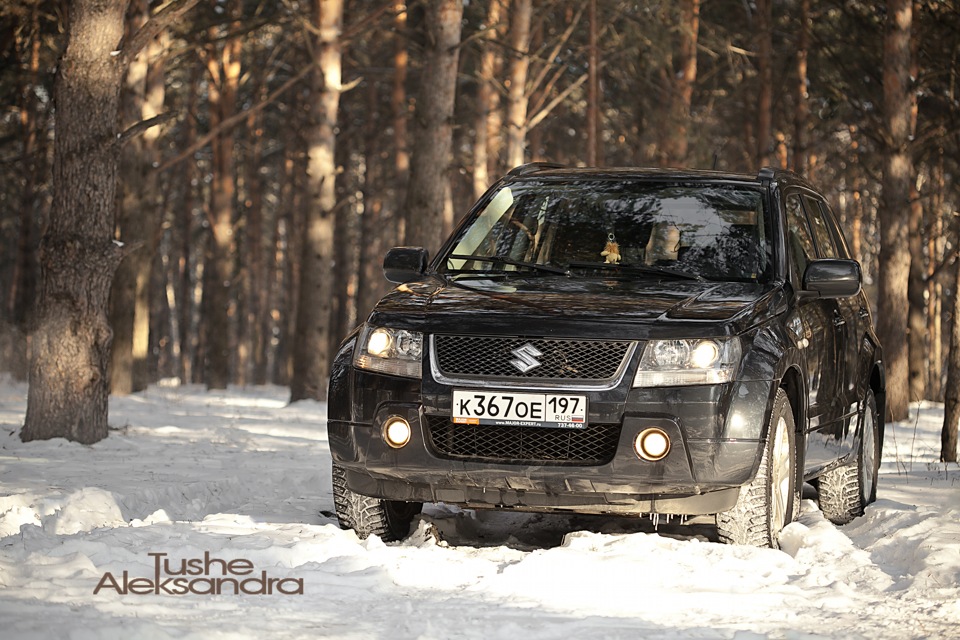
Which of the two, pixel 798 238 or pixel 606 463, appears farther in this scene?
pixel 798 238

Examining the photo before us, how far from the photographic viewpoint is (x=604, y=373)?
227 inches

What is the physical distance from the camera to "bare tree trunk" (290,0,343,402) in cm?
1858

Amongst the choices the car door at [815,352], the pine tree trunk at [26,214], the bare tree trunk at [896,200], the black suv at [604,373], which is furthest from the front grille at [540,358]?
the pine tree trunk at [26,214]

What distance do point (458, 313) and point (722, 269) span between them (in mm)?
1530

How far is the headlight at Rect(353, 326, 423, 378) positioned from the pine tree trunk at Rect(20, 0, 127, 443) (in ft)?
18.2

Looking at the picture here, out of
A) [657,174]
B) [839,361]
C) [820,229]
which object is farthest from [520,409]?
[820,229]

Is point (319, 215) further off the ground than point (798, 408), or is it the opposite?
point (319, 215)

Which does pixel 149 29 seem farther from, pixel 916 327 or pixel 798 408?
pixel 916 327

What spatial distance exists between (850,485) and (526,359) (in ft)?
10.0

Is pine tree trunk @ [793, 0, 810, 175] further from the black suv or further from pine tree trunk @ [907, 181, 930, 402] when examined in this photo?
the black suv

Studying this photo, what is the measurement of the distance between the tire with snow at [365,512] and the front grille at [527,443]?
65 cm

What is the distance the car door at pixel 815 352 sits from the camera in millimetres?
6840

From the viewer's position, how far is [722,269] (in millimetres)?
6758

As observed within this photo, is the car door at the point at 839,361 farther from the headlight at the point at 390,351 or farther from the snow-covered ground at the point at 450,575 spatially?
the headlight at the point at 390,351
